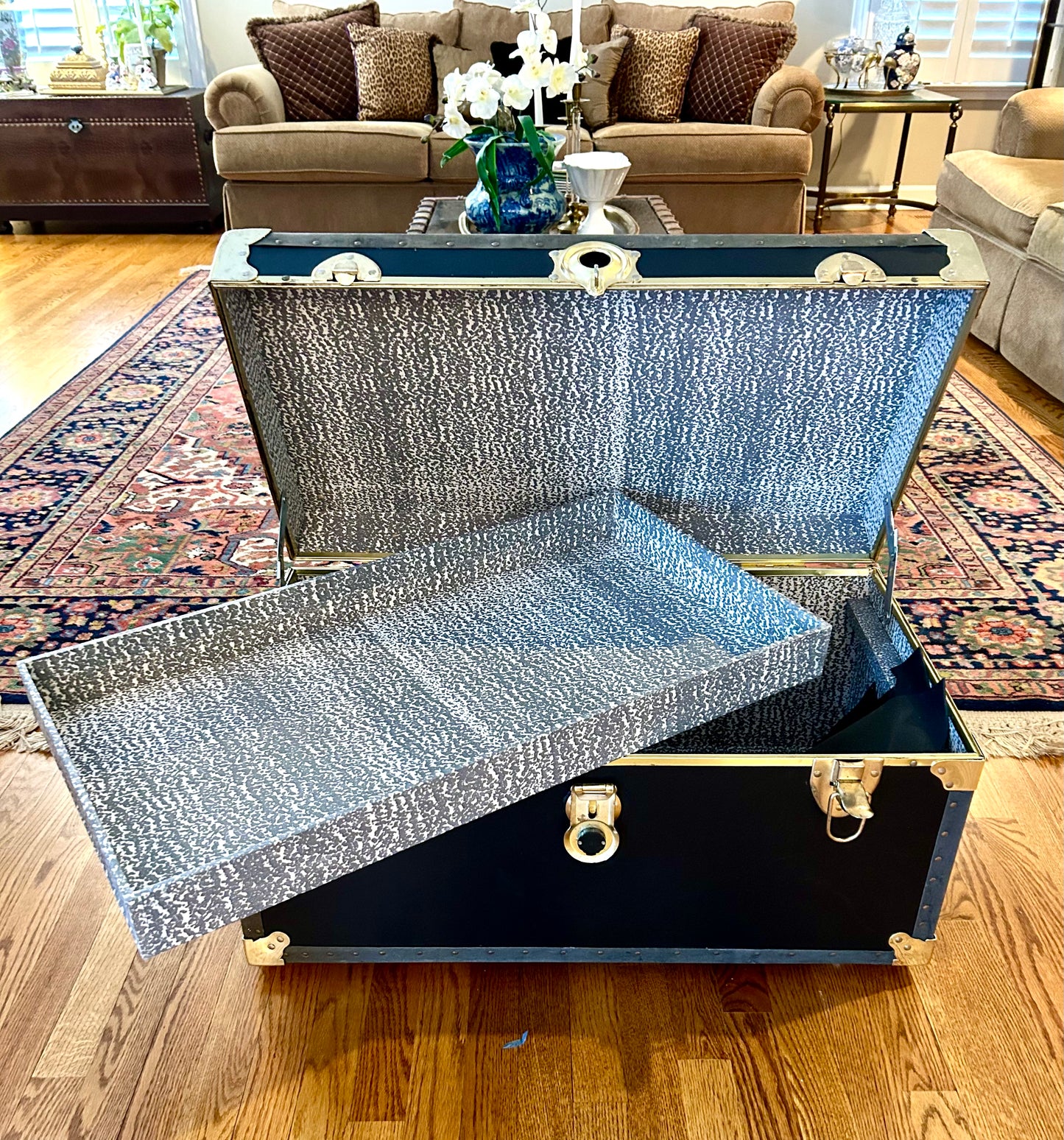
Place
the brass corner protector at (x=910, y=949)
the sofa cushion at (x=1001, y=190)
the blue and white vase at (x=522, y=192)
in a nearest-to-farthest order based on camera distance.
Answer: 1. the brass corner protector at (x=910, y=949)
2. the blue and white vase at (x=522, y=192)
3. the sofa cushion at (x=1001, y=190)

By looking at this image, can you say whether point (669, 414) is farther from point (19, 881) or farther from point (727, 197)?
point (727, 197)

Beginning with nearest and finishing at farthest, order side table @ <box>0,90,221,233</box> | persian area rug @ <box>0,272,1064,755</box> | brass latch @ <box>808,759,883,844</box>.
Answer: brass latch @ <box>808,759,883,844</box> → persian area rug @ <box>0,272,1064,755</box> → side table @ <box>0,90,221,233</box>

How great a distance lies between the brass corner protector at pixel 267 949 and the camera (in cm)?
103

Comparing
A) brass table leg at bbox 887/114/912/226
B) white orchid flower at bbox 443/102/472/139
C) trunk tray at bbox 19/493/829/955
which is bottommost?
brass table leg at bbox 887/114/912/226


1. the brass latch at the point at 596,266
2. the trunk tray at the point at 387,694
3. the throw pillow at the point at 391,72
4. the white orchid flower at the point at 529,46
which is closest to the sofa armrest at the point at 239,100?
the throw pillow at the point at 391,72

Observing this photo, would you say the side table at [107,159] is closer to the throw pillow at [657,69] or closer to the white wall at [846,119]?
the white wall at [846,119]

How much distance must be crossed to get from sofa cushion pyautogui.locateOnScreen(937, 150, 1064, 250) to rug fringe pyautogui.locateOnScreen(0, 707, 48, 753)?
8.51 ft

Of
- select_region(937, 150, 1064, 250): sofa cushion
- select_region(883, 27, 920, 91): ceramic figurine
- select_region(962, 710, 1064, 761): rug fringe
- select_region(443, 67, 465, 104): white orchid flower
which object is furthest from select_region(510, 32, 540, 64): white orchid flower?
select_region(883, 27, 920, 91): ceramic figurine

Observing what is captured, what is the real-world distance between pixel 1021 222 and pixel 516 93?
63.3 inches

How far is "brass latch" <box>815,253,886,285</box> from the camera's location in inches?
36.9

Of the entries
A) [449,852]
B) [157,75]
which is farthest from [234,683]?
[157,75]

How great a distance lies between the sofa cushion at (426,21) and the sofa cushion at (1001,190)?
6.17 ft

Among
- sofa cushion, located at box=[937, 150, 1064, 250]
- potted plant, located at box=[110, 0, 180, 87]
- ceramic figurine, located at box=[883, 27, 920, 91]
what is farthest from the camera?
potted plant, located at box=[110, 0, 180, 87]

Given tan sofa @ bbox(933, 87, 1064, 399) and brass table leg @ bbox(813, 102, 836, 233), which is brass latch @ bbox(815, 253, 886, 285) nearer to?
tan sofa @ bbox(933, 87, 1064, 399)
